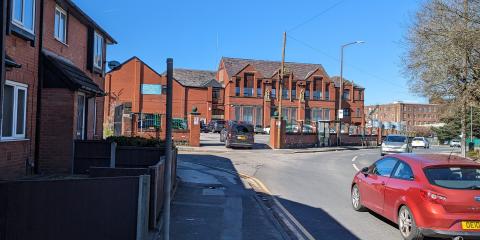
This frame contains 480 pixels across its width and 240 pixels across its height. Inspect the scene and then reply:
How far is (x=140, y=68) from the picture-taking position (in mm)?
70500

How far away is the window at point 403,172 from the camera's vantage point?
8.73m

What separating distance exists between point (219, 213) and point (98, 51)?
38.6ft

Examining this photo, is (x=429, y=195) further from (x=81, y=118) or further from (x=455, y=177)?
(x=81, y=118)

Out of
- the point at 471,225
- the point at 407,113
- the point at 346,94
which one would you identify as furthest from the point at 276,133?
the point at 407,113

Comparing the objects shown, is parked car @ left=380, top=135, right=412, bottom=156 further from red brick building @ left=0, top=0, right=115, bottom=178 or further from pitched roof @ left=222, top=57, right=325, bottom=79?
pitched roof @ left=222, top=57, right=325, bottom=79

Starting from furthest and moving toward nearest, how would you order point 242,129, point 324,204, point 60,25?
point 242,129 < point 60,25 < point 324,204

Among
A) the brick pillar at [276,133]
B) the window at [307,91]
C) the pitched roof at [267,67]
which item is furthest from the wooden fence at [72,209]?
the window at [307,91]

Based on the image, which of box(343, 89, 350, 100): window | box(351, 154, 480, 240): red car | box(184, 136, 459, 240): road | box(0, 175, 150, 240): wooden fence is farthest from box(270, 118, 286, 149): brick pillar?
box(343, 89, 350, 100): window

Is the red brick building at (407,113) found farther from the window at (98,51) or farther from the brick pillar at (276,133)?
the window at (98,51)

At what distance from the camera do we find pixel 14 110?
11.1 metres

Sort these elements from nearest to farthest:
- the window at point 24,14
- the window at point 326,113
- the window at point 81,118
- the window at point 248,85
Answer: the window at point 24,14, the window at point 81,118, the window at point 248,85, the window at point 326,113

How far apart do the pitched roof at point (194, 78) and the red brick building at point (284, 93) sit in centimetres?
230

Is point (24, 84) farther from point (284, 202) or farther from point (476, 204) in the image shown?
point (476, 204)

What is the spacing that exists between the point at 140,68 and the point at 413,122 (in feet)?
300
